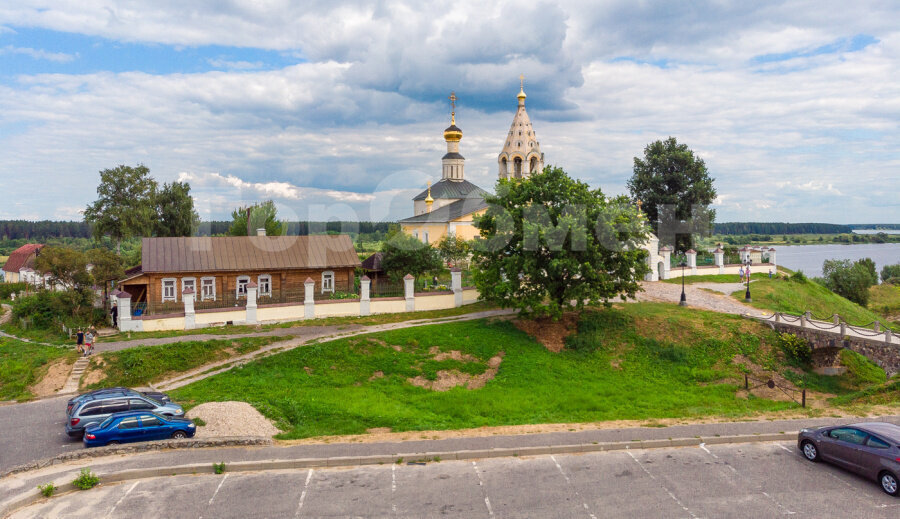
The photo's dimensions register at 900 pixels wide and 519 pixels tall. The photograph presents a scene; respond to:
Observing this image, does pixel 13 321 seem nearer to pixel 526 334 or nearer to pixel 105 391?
pixel 105 391

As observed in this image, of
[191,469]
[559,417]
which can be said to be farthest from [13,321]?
[559,417]

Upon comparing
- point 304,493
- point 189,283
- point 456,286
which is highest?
point 189,283

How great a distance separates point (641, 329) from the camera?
85.3 feet

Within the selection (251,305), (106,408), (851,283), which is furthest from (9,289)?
(851,283)

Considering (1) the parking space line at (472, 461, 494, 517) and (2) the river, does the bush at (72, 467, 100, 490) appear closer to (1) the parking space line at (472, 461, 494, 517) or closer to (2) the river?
(1) the parking space line at (472, 461, 494, 517)

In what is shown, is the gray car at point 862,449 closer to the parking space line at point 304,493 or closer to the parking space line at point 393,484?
the parking space line at point 393,484

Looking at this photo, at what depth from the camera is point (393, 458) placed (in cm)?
1268

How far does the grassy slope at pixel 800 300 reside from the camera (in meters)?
32.0

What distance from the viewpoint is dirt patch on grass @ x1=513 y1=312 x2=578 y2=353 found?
25.2m

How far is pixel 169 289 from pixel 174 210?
64.5 ft

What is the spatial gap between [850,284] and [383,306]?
46377 millimetres

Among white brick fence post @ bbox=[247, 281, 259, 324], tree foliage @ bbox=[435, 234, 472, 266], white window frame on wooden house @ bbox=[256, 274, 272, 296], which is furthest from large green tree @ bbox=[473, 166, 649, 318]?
tree foliage @ bbox=[435, 234, 472, 266]

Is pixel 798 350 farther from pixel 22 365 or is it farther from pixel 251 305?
pixel 22 365

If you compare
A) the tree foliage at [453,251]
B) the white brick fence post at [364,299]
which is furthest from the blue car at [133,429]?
the tree foliage at [453,251]
